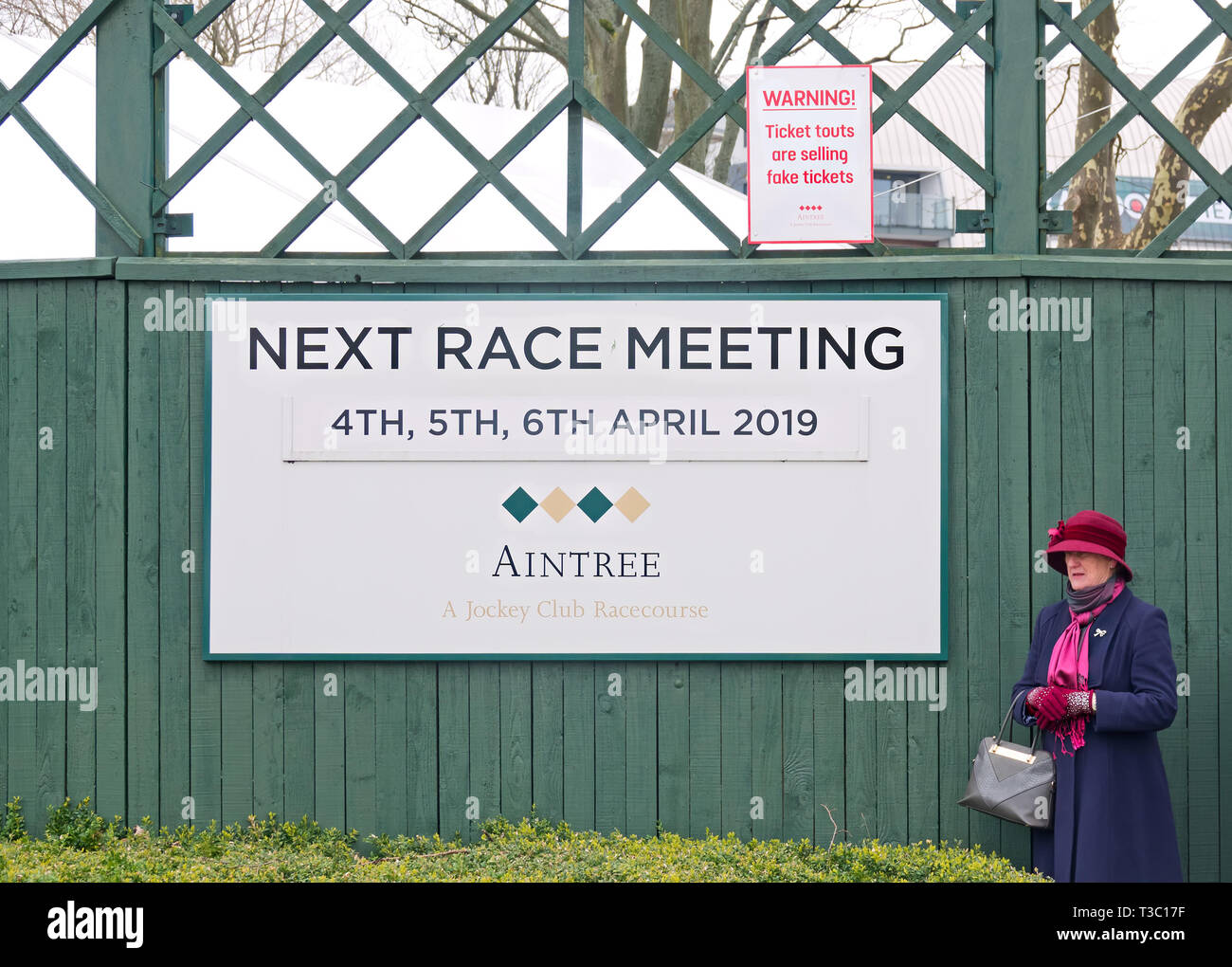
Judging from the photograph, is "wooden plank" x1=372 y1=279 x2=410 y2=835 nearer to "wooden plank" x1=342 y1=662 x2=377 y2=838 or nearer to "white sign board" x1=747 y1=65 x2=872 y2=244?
"wooden plank" x1=342 y1=662 x2=377 y2=838

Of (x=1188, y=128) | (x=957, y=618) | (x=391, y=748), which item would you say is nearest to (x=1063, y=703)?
(x=957, y=618)

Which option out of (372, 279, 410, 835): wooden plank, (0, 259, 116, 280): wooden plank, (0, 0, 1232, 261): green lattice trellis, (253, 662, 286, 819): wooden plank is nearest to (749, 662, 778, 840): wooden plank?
(372, 279, 410, 835): wooden plank

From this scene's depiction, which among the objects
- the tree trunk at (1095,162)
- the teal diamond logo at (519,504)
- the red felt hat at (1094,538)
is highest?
the tree trunk at (1095,162)

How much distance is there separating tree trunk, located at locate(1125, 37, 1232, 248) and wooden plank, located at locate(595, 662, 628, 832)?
654 centimetres

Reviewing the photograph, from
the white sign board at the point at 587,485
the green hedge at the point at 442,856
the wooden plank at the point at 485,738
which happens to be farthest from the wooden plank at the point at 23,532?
→ the wooden plank at the point at 485,738

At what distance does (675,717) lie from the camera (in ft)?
16.0

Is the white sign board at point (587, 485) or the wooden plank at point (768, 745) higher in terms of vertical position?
the white sign board at point (587, 485)

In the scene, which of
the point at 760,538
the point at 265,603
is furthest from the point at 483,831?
the point at 760,538

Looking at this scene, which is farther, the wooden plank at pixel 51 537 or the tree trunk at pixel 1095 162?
the tree trunk at pixel 1095 162

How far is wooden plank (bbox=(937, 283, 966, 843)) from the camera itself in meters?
4.87

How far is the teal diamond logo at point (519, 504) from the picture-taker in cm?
486

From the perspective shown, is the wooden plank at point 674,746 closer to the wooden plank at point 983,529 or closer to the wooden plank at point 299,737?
the wooden plank at point 299,737

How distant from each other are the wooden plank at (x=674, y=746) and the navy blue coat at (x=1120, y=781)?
5.15 ft

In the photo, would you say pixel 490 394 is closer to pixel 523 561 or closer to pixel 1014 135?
pixel 523 561
